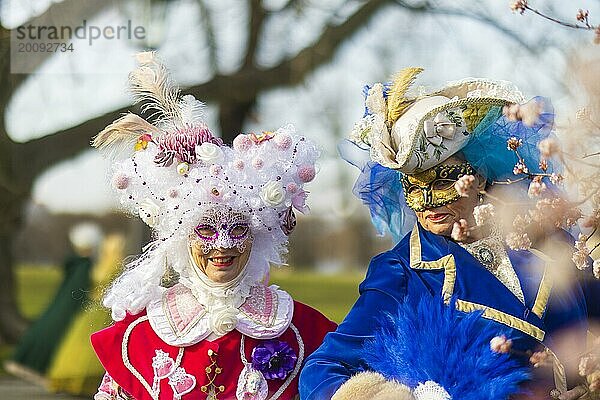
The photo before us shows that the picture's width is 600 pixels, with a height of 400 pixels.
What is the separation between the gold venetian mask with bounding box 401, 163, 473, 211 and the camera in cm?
256

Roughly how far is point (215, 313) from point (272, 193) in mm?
405

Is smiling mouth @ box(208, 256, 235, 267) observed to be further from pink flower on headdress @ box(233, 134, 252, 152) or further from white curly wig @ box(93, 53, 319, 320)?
pink flower on headdress @ box(233, 134, 252, 152)

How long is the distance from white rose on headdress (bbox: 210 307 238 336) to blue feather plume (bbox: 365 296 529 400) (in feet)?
2.27

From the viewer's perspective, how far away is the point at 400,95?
2.60 metres

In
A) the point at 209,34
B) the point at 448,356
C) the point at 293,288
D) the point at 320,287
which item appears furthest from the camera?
the point at 209,34

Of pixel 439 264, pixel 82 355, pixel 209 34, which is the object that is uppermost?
pixel 209 34

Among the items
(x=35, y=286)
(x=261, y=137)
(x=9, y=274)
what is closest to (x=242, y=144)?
(x=261, y=137)

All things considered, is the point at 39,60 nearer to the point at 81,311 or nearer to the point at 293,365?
the point at 81,311

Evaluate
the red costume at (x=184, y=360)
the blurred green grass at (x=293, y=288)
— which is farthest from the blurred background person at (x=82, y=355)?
the red costume at (x=184, y=360)

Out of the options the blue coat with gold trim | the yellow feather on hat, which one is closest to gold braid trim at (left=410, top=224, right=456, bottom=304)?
the blue coat with gold trim

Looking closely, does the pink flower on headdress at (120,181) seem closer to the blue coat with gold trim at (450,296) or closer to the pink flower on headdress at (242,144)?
the pink flower on headdress at (242,144)

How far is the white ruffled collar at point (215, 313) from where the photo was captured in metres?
3.05

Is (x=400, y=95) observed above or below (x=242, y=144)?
above

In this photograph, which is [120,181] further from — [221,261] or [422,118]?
[422,118]
